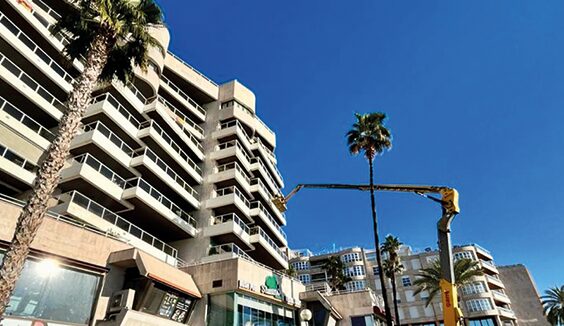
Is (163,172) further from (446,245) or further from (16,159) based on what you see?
(446,245)

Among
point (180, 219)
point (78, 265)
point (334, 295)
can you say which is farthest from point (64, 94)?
point (334, 295)

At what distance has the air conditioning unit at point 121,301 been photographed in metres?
17.7

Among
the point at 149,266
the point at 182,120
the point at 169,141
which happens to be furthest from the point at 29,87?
the point at 149,266

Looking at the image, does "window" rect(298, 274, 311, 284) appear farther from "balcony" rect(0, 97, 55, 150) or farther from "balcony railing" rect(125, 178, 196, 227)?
"balcony" rect(0, 97, 55, 150)

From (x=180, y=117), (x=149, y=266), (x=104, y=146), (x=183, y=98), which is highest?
Answer: (x=183, y=98)

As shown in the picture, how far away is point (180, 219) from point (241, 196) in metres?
6.76

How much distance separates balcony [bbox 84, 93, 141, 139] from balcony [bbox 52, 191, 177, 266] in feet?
23.9

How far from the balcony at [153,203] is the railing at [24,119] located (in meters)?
6.10

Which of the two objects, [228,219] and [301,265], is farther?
[301,265]

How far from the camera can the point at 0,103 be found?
21.5 m

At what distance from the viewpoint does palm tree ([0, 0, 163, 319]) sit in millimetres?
9891

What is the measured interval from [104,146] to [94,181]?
9.66 feet

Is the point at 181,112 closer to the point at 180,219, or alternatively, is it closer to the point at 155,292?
the point at 180,219

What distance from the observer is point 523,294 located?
69.4 meters
